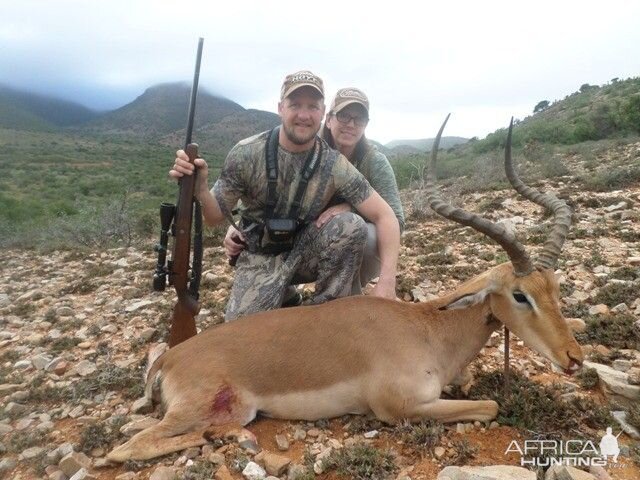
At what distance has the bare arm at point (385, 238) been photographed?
15.8ft

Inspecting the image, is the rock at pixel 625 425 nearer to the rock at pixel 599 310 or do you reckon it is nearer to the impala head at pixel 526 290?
the impala head at pixel 526 290

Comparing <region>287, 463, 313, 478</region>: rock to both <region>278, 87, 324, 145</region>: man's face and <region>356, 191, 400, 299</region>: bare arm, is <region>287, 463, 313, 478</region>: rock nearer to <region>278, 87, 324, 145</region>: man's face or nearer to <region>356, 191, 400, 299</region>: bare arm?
<region>356, 191, 400, 299</region>: bare arm

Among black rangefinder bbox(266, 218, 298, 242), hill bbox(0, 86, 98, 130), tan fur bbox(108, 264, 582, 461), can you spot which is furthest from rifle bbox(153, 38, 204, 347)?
hill bbox(0, 86, 98, 130)

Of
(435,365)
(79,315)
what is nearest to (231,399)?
(435,365)

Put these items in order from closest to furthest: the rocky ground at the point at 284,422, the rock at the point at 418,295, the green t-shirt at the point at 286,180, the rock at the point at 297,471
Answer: the rock at the point at 297,471 < the rocky ground at the point at 284,422 < the green t-shirt at the point at 286,180 < the rock at the point at 418,295

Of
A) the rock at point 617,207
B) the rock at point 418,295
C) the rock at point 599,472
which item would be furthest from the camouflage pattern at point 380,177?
the rock at point 617,207

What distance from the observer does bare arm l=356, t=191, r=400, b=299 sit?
482 cm

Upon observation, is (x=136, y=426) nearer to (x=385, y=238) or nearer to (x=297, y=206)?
(x=297, y=206)

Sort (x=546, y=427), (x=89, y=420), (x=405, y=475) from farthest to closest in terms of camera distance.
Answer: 1. (x=89, y=420)
2. (x=546, y=427)
3. (x=405, y=475)

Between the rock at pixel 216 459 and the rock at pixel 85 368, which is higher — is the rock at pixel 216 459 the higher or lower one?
the higher one

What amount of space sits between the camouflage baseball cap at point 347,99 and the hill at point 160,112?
98.5 metres

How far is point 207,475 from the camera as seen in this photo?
323 centimetres

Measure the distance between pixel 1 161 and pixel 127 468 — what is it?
58444 millimetres

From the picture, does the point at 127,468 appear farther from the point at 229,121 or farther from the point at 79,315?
the point at 229,121
